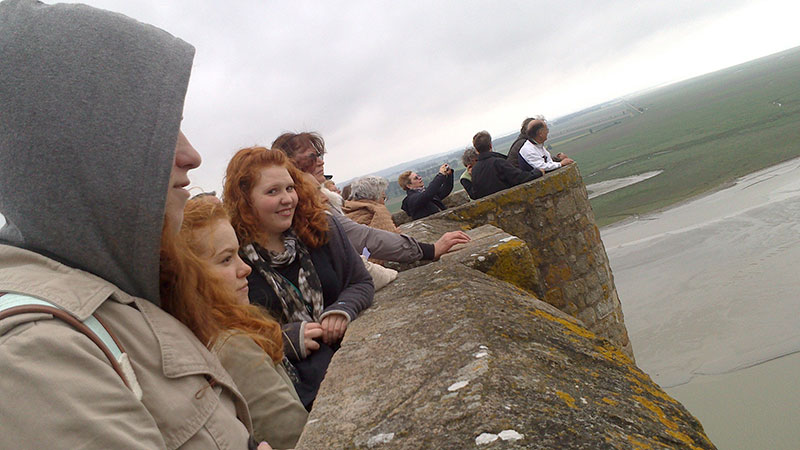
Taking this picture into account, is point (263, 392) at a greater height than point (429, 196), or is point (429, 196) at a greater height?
point (429, 196)

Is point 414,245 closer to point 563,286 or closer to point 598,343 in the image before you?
point 598,343

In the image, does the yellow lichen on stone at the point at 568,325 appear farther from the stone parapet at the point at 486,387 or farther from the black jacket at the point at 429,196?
the black jacket at the point at 429,196

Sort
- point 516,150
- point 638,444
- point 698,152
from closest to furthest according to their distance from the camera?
1. point 638,444
2. point 516,150
3. point 698,152

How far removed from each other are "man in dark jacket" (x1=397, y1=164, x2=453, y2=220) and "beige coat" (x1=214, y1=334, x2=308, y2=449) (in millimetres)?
4590

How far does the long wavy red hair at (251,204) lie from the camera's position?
7.35 feet

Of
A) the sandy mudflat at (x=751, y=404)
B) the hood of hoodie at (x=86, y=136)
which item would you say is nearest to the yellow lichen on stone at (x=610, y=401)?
the hood of hoodie at (x=86, y=136)

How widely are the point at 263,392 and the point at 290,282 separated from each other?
→ 755 millimetres

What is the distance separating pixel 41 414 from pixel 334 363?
1129mm

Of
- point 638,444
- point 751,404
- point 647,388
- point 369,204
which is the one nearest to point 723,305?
point 751,404

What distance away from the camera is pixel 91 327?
891 millimetres

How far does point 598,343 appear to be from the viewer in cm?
178

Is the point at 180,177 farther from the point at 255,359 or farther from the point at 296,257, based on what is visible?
the point at 296,257

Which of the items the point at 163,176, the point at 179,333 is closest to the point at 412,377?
the point at 179,333

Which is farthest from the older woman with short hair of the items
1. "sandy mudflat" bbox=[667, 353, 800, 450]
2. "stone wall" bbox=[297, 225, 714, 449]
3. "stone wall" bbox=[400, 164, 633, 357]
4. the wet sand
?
the wet sand
